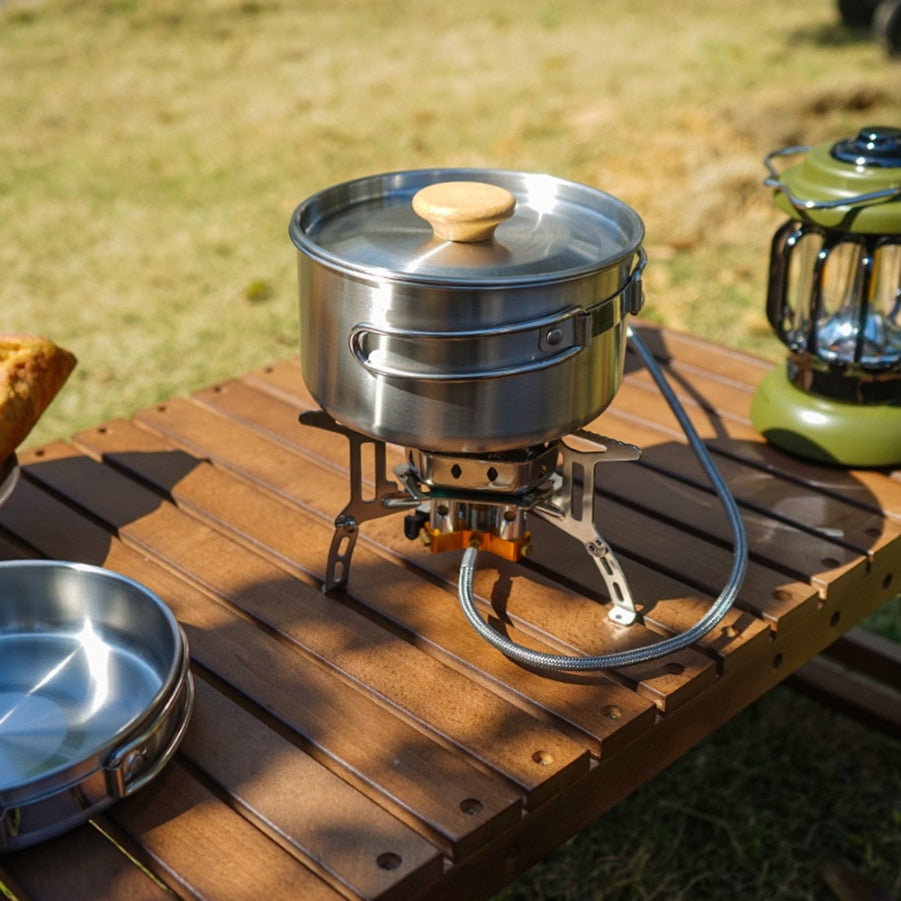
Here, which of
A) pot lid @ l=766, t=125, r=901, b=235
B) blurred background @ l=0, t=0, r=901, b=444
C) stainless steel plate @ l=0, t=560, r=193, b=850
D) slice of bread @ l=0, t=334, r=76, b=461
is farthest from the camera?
blurred background @ l=0, t=0, r=901, b=444

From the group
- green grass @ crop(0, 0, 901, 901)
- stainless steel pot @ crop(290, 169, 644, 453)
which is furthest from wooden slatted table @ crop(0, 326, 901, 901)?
green grass @ crop(0, 0, 901, 901)

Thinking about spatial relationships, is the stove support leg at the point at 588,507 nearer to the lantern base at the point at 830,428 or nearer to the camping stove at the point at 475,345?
the camping stove at the point at 475,345

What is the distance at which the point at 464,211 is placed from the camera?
1468 mm

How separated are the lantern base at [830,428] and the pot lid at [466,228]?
75cm

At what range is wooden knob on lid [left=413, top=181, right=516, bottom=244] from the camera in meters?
1.47

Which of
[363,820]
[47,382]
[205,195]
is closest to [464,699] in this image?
[363,820]

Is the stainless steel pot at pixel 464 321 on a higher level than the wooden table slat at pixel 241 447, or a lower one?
higher

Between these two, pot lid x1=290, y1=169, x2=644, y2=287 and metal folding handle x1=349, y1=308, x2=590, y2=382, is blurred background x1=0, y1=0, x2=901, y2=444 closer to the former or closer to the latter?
pot lid x1=290, y1=169, x2=644, y2=287

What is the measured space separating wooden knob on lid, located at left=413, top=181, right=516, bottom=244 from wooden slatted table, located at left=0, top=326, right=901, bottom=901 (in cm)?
59

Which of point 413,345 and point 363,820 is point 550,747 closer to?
point 363,820

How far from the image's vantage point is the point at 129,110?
6.26 meters

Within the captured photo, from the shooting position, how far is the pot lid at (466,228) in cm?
147

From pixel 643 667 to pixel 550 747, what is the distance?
23 cm

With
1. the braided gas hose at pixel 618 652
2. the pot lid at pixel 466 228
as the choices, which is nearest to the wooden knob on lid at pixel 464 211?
the pot lid at pixel 466 228
